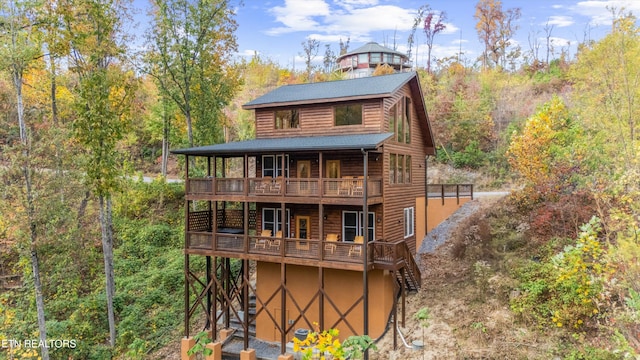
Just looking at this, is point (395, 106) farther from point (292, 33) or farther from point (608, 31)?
point (292, 33)

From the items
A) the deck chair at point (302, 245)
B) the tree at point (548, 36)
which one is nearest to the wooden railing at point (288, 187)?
the deck chair at point (302, 245)

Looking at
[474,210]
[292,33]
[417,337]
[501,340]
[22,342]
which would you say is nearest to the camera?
[501,340]

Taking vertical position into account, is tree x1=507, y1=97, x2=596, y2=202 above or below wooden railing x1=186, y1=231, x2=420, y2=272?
above

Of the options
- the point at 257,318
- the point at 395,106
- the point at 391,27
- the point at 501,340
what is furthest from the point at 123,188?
the point at 391,27

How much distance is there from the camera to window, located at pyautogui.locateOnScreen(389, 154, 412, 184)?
1666 cm

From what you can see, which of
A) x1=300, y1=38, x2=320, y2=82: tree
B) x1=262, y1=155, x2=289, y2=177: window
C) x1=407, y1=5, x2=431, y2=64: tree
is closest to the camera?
x1=262, y1=155, x2=289, y2=177: window

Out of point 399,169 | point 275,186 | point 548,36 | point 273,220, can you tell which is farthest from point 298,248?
point 548,36

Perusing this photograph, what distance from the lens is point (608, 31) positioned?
14188mm

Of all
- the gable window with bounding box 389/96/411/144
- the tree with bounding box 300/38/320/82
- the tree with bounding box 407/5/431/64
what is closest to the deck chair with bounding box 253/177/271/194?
the gable window with bounding box 389/96/411/144

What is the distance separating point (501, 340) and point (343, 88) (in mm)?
12060

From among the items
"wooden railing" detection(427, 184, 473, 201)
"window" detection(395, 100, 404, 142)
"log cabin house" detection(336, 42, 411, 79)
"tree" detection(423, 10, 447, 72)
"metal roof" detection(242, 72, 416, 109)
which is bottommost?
"wooden railing" detection(427, 184, 473, 201)

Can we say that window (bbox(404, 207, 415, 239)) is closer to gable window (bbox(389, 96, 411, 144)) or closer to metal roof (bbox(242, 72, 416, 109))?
gable window (bbox(389, 96, 411, 144))

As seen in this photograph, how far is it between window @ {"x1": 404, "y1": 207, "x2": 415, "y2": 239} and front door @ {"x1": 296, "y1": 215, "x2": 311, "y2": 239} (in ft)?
15.4

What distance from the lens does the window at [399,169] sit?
16.7m
